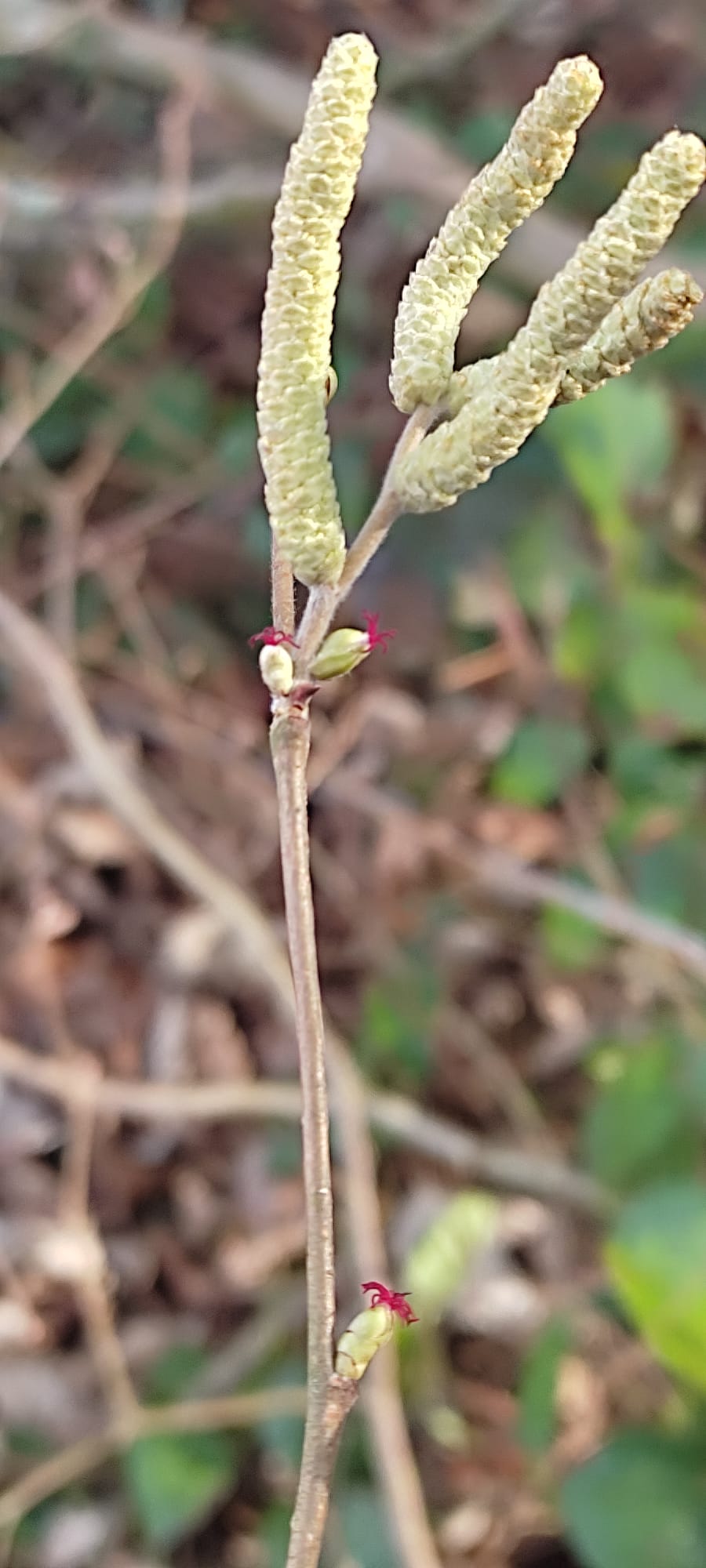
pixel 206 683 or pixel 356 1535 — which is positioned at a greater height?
pixel 206 683

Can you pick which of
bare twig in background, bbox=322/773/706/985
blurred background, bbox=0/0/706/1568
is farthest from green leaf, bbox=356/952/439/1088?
bare twig in background, bbox=322/773/706/985

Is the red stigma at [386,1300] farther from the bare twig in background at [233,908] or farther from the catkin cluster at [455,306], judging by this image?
the bare twig in background at [233,908]

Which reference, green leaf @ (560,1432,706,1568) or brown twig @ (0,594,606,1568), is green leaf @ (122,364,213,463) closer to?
brown twig @ (0,594,606,1568)

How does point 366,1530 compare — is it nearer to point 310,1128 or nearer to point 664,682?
point 664,682

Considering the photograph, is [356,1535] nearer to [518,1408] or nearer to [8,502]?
[518,1408]

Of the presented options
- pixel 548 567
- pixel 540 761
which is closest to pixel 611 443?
pixel 548 567

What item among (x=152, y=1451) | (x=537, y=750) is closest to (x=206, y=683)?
(x=537, y=750)
